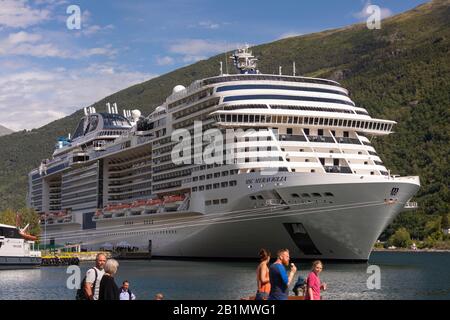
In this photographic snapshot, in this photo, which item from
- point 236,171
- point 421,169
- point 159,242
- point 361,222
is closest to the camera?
point 361,222

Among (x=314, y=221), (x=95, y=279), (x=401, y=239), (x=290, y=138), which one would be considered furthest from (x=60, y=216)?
(x=95, y=279)

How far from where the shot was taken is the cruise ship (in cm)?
5291

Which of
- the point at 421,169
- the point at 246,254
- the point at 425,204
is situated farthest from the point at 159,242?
the point at 421,169

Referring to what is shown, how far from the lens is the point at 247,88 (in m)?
61.5

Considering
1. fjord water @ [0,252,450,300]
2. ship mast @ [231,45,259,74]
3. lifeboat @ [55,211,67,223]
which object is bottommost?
fjord water @ [0,252,450,300]

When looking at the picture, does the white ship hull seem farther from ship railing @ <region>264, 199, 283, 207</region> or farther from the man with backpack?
the man with backpack

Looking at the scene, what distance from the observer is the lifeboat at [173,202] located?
6675 centimetres

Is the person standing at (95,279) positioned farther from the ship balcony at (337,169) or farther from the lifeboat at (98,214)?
the lifeboat at (98,214)

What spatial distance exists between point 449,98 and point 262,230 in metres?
145

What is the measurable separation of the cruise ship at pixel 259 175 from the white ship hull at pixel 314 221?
0.07m

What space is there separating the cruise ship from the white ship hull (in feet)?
0.25

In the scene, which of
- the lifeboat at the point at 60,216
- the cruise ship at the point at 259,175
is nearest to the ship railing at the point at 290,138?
the cruise ship at the point at 259,175

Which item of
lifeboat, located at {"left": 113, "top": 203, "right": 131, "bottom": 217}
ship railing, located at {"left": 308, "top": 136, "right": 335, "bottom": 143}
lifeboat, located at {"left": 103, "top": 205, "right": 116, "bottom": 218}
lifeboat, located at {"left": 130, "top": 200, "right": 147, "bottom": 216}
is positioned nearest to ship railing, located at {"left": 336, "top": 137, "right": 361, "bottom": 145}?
Answer: ship railing, located at {"left": 308, "top": 136, "right": 335, "bottom": 143}

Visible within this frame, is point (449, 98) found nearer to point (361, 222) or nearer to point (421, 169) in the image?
point (421, 169)
